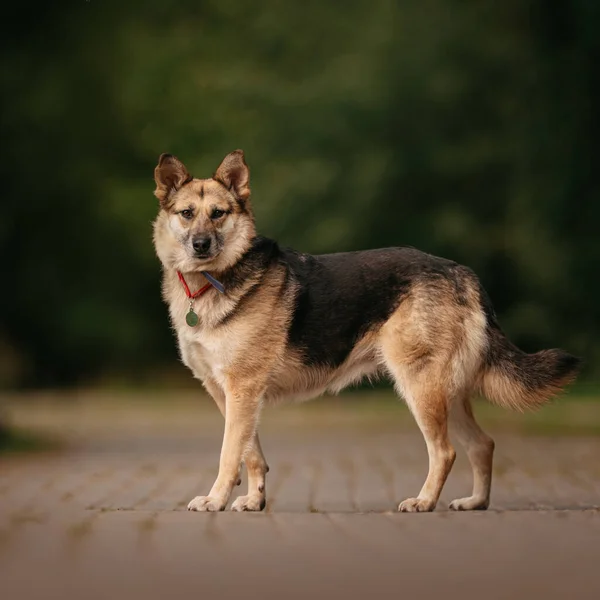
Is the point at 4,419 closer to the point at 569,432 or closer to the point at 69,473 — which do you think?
the point at 69,473

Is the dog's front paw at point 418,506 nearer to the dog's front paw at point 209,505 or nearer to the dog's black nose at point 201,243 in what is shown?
the dog's front paw at point 209,505

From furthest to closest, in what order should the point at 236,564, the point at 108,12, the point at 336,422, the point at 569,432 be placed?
the point at 108,12 → the point at 336,422 → the point at 569,432 → the point at 236,564

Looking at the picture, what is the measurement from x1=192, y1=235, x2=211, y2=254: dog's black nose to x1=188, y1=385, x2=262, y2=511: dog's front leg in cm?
98

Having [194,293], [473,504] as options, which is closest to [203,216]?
[194,293]

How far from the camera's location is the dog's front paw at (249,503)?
8719 mm

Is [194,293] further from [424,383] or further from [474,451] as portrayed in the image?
[474,451]

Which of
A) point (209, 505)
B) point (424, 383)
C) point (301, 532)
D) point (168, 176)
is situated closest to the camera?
point (301, 532)

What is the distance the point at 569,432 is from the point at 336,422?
3965 mm

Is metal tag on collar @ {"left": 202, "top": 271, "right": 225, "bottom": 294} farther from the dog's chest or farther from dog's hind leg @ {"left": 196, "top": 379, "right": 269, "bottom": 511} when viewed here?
dog's hind leg @ {"left": 196, "top": 379, "right": 269, "bottom": 511}

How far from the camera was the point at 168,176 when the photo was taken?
8.88 meters

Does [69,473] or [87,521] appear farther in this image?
[69,473]

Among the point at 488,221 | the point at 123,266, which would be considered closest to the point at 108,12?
the point at 123,266

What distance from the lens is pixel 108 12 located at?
107 ft

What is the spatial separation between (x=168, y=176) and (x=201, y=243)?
2.06 ft
